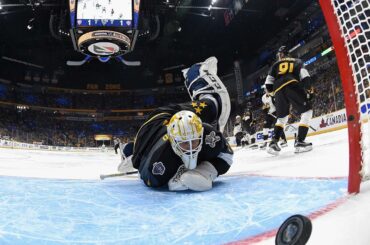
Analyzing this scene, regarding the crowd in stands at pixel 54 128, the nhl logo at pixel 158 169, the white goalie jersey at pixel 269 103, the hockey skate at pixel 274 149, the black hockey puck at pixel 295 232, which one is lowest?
the black hockey puck at pixel 295 232

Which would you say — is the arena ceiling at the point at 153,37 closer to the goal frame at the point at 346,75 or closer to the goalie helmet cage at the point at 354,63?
the goalie helmet cage at the point at 354,63

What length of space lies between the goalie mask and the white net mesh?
874 millimetres

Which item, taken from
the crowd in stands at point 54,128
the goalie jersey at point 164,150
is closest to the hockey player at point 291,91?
the goalie jersey at point 164,150

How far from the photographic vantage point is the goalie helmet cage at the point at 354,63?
1.06m

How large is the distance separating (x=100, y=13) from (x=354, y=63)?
289 inches

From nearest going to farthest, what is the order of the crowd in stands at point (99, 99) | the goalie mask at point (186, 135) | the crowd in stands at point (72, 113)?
the goalie mask at point (186, 135)
the crowd in stands at point (72, 113)
the crowd in stands at point (99, 99)

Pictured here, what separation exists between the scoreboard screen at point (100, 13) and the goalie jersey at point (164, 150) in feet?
19.1

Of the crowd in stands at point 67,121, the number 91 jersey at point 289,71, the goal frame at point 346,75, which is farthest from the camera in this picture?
the crowd in stands at point 67,121

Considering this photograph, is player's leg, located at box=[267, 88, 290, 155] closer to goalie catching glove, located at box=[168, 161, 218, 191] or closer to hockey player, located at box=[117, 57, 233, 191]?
hockey player, located at box=[117, 57, 233, 191]

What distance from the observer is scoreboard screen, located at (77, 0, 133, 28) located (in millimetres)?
7488

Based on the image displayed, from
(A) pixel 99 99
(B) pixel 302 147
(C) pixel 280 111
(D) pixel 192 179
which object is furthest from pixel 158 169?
(A) pixel 99 99

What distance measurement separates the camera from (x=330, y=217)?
0.93m

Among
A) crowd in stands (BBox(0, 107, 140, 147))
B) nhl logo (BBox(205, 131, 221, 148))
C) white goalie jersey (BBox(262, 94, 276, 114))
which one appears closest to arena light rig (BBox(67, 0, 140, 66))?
white goalie jersey (BBox(262, 94, 276, 114))

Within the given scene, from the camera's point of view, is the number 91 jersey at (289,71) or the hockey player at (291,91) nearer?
the hockey player at (291,91)
